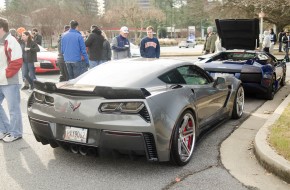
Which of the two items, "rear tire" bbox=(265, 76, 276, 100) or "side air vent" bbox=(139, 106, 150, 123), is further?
"rear tire" bbox=(265, 76, 276, 100)

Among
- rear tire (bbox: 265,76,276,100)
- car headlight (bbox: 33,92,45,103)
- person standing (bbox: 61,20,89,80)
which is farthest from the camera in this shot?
person standing (bbox: 61,20,89,80)

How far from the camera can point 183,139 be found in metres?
4.21

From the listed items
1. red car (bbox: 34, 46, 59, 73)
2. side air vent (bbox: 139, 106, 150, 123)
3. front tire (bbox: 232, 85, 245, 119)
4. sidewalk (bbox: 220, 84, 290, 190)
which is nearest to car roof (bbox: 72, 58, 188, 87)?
side air vent (bbox: 139, 106, 150, 123)

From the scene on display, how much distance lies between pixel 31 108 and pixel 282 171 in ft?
9.78

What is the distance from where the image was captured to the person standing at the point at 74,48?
26.9 ft

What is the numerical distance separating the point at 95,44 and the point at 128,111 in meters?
6.24

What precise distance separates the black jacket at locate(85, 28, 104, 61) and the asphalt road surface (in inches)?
203

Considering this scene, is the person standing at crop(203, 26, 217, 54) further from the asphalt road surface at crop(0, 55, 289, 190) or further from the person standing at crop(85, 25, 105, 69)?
the asphalt road surface at crop(0, 55, 289, 190)

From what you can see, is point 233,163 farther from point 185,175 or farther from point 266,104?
point 266,104

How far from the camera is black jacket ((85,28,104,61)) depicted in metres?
9.59

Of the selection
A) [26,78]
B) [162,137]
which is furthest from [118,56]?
[162,137]

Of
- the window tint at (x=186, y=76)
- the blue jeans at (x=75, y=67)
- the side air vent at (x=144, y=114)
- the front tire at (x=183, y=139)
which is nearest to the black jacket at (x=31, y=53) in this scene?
the blue jeans at (x=75, y=67)

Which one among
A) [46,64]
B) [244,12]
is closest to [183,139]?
[46,64]

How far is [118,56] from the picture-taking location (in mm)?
9984
